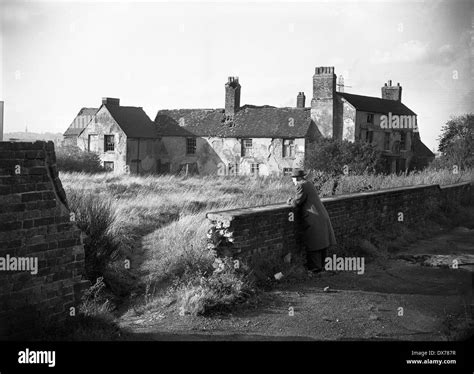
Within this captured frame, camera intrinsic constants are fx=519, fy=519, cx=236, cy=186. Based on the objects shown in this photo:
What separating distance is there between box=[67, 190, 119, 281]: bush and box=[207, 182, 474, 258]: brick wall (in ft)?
7.16

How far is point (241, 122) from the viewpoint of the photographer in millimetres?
42531

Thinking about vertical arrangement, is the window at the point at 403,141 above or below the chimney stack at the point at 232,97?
below

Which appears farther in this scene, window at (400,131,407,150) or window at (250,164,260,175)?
window at (400,131,407,150)

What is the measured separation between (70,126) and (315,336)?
2183 inches

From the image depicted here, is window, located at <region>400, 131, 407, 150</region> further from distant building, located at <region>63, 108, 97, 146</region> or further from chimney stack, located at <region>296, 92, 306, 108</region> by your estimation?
distant building, located at <region>63, 108, 97, 146</region>

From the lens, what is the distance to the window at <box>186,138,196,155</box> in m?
43.8

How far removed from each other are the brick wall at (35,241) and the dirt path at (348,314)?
1.09 meters

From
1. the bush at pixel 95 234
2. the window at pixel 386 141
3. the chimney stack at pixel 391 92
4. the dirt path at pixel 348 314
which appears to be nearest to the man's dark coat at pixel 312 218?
the dirt path at pixel 348 314

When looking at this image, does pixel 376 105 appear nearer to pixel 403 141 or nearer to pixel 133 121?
pixel 403 141

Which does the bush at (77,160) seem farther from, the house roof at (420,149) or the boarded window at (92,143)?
the house roof at (420,149)

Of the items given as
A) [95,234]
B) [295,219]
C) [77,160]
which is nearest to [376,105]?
[77,160]

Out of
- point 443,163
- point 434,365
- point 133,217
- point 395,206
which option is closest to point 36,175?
point 434,365

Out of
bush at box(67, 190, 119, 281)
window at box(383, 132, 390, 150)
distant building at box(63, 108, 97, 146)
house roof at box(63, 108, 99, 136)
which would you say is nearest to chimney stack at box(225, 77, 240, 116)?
window at box(383, 132, 390, 150)

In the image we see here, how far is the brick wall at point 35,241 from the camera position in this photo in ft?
15.2
